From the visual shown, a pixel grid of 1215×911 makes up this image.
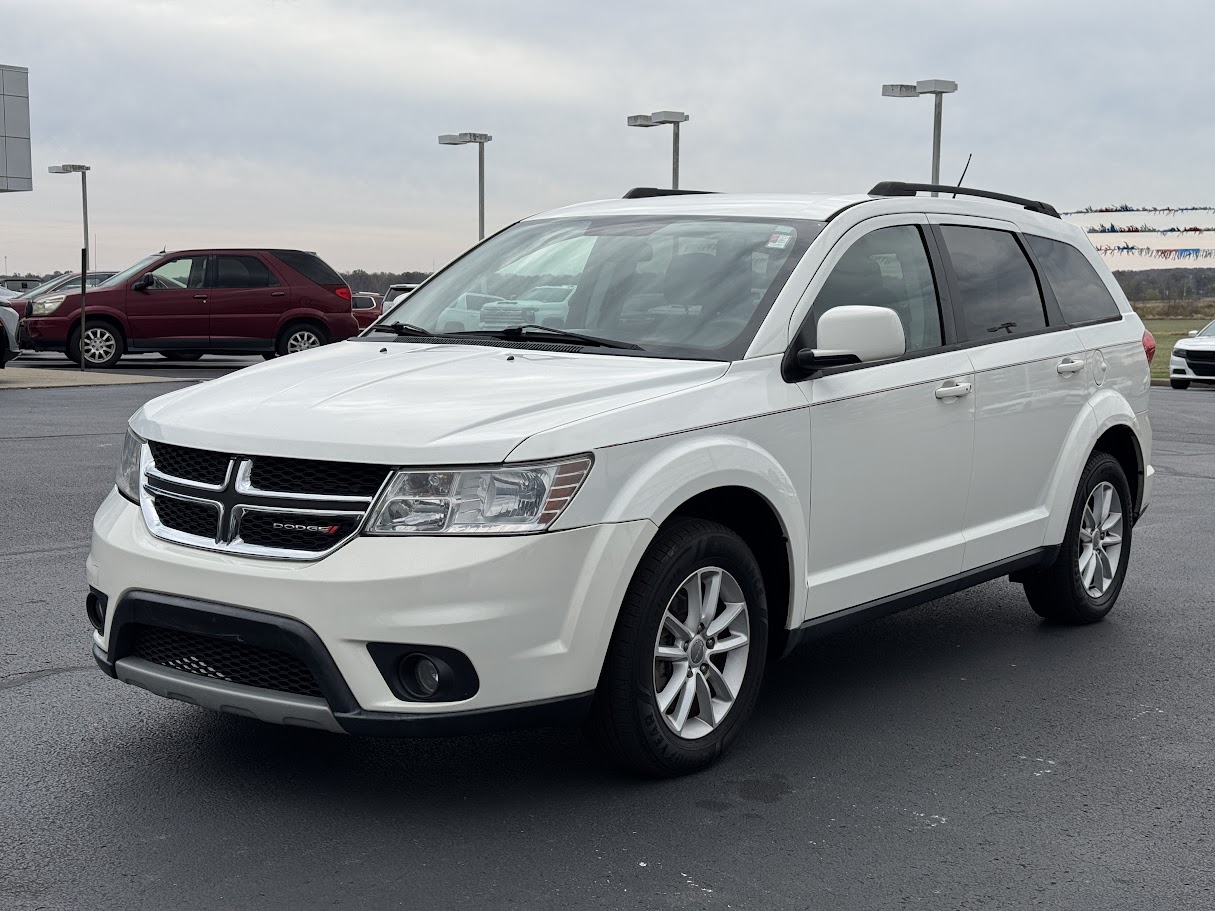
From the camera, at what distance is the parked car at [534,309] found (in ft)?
17.7

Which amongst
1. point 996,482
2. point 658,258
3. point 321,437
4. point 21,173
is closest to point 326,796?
point 321,437

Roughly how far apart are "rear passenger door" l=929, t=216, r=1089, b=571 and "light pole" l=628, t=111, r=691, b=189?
2859 centimetres

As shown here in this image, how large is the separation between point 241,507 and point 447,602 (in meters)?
0.65

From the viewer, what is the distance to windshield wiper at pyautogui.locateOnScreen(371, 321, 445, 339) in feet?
18.2

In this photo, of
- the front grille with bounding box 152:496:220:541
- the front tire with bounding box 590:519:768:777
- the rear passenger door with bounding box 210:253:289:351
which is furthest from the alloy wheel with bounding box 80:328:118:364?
the front tire with bounding box 590:519:768:777

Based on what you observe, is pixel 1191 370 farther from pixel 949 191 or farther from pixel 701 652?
pixel 701 652

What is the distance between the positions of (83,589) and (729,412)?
12.6 feet

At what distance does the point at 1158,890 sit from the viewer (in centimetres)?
384

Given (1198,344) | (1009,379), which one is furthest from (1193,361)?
(1009,379)

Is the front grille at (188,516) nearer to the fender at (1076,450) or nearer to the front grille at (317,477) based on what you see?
the front grille at (317,477)

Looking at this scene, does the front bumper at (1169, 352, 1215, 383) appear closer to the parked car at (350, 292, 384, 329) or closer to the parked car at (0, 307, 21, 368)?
the parked car at (350, 292, 384, 329)

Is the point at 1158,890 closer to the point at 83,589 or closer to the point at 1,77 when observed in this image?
the point at 83,589

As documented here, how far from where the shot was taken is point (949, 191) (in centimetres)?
656

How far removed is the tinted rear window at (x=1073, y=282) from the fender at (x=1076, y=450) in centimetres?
37
